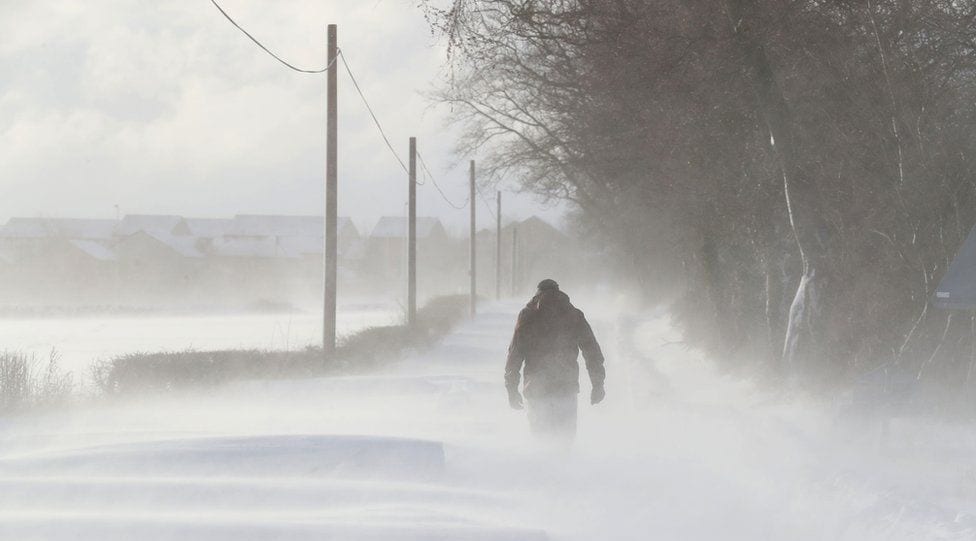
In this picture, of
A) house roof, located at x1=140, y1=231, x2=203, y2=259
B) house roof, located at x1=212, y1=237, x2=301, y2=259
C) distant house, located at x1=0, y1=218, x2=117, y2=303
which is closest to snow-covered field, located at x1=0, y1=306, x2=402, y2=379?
distant house, located at x1=0, y1=218, x2=117, y2=303

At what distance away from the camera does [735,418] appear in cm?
1434

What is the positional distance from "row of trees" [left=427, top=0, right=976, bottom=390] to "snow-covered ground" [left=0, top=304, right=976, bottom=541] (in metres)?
1.47

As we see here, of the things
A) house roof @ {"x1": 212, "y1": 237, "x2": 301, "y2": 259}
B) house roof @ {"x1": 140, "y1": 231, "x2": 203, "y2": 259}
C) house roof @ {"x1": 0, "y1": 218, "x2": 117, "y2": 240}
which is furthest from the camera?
house roof @ {"x1": 212, "y1": 237, "x2": 301, "y2": 259}

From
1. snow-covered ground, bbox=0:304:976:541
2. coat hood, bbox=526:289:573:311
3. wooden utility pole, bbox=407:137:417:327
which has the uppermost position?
wooden utility pole, bbox=407:137:417:327

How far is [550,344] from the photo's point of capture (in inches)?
406

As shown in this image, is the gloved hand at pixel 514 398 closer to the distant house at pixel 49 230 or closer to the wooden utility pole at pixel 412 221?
the wooden utility pole at pixel 412 221

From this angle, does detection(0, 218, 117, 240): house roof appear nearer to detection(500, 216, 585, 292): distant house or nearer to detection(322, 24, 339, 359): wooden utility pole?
detection(500, 216, 585, 292): distant house

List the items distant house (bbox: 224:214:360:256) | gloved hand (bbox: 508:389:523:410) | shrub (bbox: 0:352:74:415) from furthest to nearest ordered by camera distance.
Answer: distant house (bbox: 224:214:360:256)
shrub (bbox: 0:352:74:415)
gloved hand (bbox: 508:389:523:410)

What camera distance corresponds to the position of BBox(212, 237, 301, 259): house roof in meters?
101

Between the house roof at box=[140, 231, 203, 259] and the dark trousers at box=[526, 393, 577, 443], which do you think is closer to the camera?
the dark trousers at box=[526, 393, 577, 443]

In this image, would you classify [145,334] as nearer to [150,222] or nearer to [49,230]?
[49,230]

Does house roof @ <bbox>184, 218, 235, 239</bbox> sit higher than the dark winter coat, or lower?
higher

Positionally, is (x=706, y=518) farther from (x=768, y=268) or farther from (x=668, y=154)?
(x=668, y=154)

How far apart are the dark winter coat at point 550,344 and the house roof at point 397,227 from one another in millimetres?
119766
